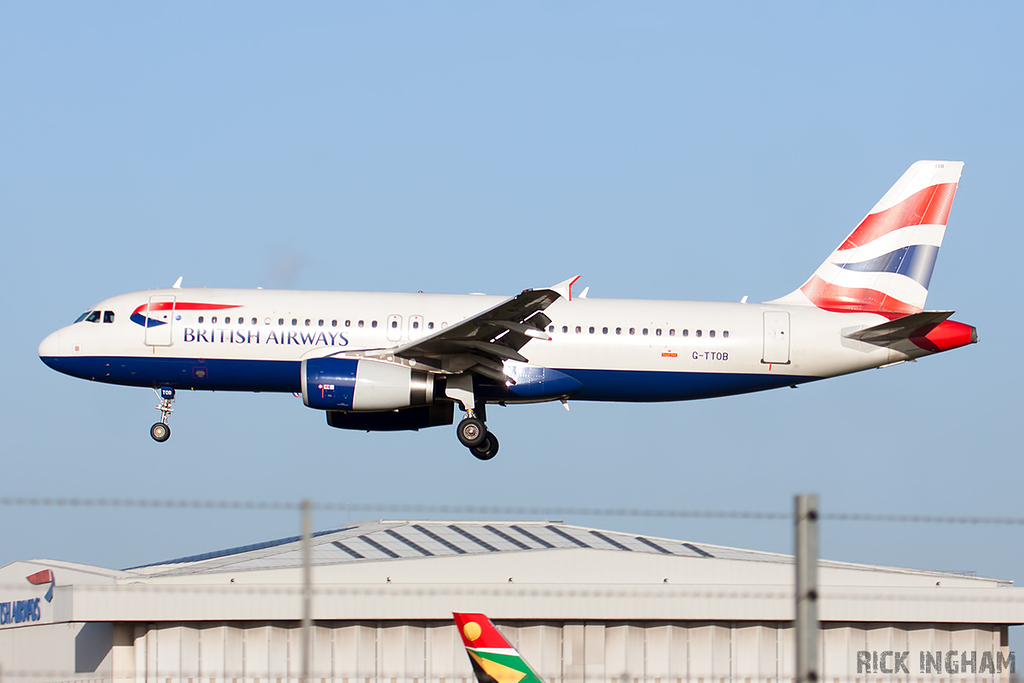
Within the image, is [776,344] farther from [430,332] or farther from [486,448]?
[430,332]

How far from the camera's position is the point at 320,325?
31891 millimetres

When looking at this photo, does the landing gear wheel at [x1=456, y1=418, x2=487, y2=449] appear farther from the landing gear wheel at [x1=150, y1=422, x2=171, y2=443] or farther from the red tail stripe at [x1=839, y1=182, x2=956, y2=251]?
the red tail stripe at [x1=839, y1=182, x2=956, y2=251]

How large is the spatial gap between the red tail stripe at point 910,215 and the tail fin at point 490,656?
57.7ft

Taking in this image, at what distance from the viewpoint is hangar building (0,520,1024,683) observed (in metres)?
37.7

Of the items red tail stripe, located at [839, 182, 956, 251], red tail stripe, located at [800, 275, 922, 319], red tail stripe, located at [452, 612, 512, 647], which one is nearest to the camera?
red tail stripe, located at [452, 612, 512, 647]

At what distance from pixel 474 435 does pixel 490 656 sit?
954cm

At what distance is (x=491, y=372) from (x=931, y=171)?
14.4m

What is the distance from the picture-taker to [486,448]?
1294 inches

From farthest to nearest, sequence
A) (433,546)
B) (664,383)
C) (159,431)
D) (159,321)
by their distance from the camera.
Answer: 1. (433,546)
2. (159,431)
3. (664,383)
4. (159,321)

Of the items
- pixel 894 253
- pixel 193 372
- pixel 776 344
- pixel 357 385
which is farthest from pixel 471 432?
pixel 894 253

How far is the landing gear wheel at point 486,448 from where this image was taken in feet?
107

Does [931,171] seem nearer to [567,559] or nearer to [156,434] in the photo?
[567,559]

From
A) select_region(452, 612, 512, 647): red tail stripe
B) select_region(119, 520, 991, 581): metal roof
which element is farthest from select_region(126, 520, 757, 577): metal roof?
select_region(452, 612, 512, 647): red tail stripe

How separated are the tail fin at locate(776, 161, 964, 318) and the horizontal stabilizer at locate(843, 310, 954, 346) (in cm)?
163
